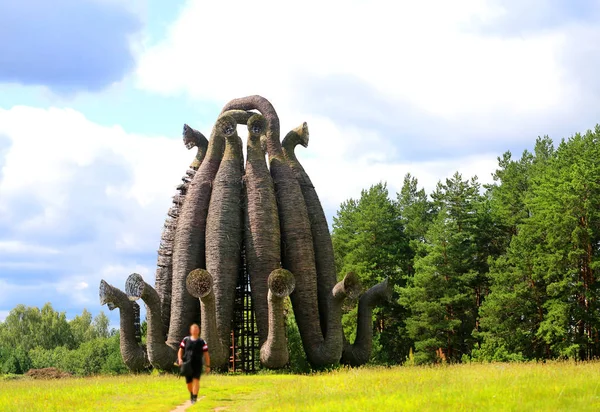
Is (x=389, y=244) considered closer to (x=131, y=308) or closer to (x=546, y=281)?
(x=546, y=281)

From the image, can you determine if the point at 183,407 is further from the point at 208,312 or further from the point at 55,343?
the point at 55,343

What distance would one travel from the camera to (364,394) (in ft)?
52.4

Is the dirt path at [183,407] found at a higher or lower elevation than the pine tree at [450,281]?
lower

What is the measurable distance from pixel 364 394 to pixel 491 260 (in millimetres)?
23482

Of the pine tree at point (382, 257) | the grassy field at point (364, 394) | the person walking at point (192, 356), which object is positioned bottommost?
the grassy field at point (364, 394)

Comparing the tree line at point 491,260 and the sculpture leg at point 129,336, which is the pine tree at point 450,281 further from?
the sculpture leg at point 129,336

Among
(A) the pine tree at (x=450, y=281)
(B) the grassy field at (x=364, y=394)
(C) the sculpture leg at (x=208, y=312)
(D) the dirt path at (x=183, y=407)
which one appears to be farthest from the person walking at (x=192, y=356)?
(A) the pine tree at (x=450, y=281)

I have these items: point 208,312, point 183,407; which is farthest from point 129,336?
point 183,407

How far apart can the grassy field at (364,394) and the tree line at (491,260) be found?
13.9 meters

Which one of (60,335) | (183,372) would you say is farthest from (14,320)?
(183,372)

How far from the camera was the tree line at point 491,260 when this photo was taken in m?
33.0

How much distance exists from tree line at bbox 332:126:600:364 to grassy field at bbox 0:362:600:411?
1390cm

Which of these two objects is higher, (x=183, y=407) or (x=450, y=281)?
(x=450, y=281)

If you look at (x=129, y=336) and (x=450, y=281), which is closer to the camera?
(x=129, y=336)
